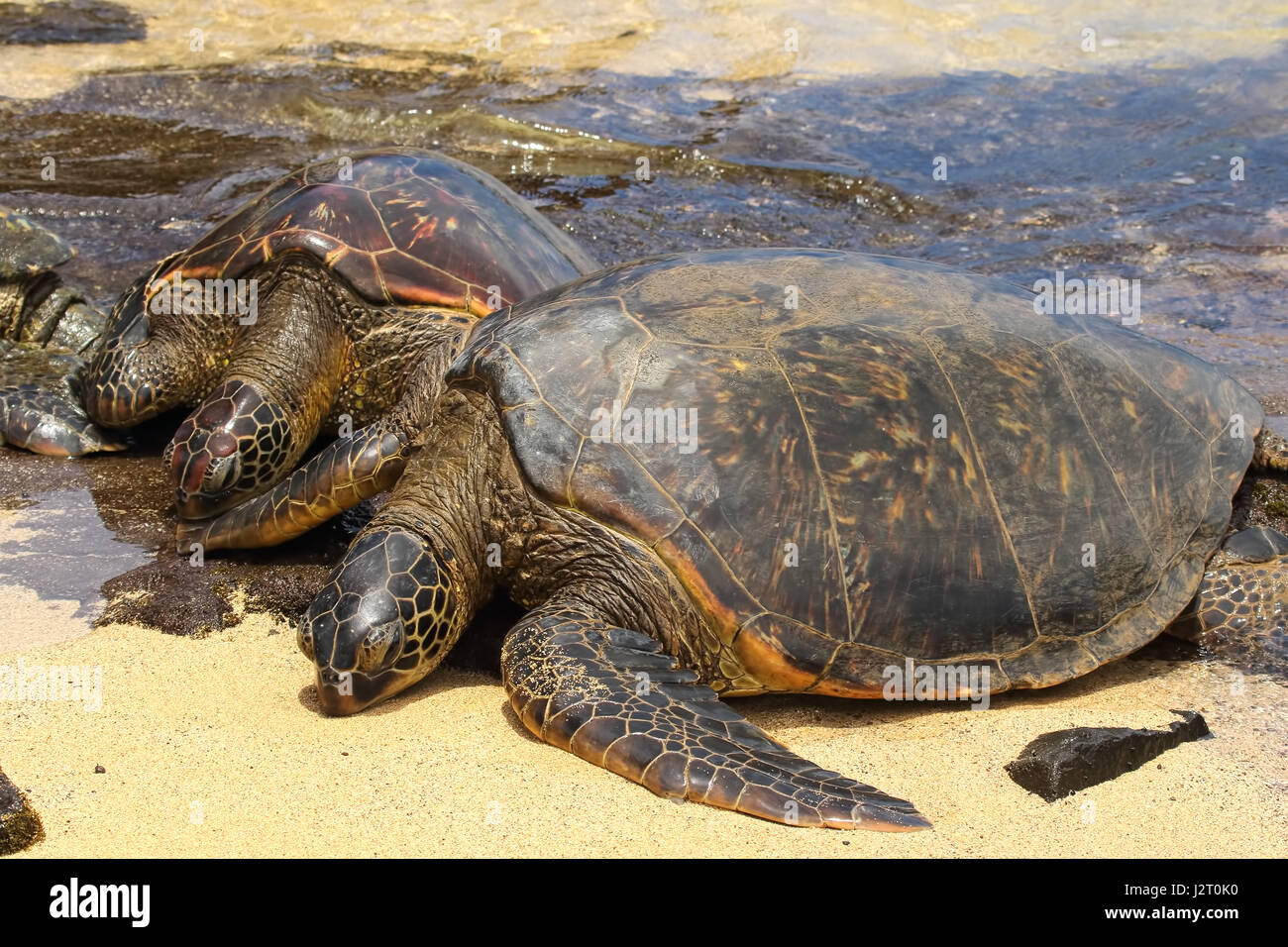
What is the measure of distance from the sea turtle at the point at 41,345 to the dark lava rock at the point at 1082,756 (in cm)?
436

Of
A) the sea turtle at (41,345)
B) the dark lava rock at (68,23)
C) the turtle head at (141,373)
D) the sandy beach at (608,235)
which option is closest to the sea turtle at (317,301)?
the turtle head at (141,373)

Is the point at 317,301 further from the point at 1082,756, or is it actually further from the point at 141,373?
the point at 1082,756

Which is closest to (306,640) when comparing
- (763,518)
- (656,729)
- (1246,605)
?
(656,729)

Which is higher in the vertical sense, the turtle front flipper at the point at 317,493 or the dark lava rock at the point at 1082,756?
the turtle front flipper at the point at 317,493

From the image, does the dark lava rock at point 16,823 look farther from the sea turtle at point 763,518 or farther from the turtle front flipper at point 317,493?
the turtle front flipper at point 317,493

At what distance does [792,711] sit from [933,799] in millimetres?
745

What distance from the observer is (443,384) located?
4.28 meters

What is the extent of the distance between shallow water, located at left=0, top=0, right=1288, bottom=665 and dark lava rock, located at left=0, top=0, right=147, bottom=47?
99mm

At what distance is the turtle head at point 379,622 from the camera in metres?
3.57

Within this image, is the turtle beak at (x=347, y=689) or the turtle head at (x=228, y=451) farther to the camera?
the turtle head at (x=228, y=451)

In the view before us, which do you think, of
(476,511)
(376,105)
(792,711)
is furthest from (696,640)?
(376,105)

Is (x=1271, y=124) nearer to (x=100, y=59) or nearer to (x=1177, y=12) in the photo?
(x=1177, y=12)

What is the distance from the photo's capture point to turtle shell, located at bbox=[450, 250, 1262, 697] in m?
3.71

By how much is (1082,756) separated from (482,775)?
5.36 feet
